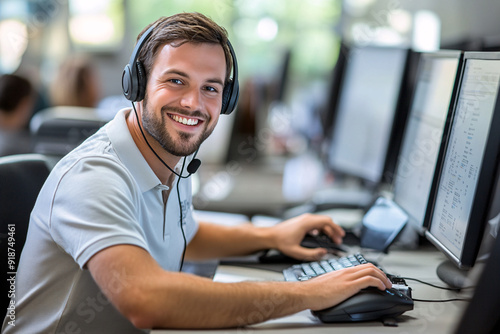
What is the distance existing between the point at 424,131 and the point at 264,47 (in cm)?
538

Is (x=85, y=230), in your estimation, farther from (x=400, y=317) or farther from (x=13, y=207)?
(x=400, y=317)

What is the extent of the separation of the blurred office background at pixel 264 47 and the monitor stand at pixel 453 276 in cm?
68

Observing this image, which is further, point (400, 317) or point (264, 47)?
point (264, 47)

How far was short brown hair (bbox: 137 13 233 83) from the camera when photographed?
3.36 ft

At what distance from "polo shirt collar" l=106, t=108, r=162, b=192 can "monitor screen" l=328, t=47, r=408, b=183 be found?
94 centimetres

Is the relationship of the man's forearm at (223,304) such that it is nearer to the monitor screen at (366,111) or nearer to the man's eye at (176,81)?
the man's eye at (176,81)

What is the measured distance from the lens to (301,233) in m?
1.38

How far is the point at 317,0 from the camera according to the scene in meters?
6.32

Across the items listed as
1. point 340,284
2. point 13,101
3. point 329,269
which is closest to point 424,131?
point 329,269

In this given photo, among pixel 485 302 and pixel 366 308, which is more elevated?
pixel 485 302

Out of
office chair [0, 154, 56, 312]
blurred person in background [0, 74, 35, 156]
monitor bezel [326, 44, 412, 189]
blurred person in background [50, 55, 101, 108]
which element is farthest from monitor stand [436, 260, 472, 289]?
blurred person in background [50, 55, 101, 108]

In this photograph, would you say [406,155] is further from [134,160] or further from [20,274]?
[20,274]

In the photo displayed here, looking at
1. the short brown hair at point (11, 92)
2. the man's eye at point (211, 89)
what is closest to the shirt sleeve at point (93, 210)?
the man's eye at point (211, 89)

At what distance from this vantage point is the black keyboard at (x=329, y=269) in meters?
1.05
